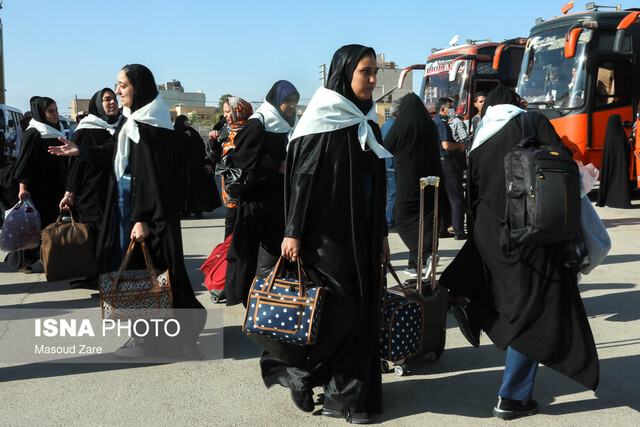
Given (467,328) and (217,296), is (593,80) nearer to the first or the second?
(217,296)

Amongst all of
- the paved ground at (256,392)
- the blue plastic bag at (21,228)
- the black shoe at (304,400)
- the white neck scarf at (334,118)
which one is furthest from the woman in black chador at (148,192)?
the blue plastic bag at (21,228)

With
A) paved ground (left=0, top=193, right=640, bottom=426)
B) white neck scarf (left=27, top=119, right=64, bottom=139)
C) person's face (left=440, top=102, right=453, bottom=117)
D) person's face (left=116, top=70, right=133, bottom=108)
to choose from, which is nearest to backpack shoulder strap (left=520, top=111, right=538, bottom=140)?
paved ground (left=0, top=193, right=640, bottom=426)

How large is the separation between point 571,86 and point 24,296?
10668 millimetres

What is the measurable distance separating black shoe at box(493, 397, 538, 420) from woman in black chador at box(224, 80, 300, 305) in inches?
74.1

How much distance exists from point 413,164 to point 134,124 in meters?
3.13

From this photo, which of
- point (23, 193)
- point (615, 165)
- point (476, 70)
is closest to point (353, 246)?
point (23, 193)

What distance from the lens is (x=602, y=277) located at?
22.6 feet

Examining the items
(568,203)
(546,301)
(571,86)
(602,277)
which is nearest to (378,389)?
(546,301)

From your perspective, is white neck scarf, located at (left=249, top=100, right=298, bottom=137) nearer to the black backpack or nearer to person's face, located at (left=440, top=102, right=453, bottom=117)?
the black backpack

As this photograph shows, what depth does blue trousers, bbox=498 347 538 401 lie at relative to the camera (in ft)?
11.5

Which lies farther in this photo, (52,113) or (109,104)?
(52,113)

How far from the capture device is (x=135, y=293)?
4.31m

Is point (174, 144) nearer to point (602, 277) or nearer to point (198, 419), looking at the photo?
point (198, 419)

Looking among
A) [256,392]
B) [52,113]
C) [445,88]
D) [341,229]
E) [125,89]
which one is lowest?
[256,392]
